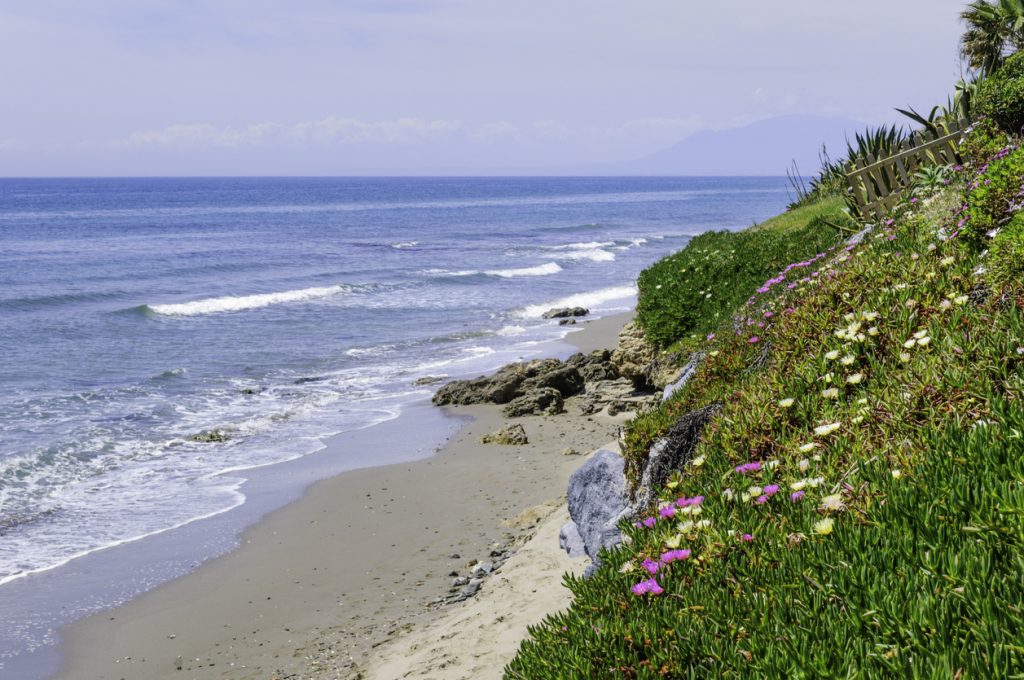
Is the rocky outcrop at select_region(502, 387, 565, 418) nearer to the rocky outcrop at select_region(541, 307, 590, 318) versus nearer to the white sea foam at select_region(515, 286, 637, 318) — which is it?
the rocky outcrop at select_region(541, 307, 590, 318)

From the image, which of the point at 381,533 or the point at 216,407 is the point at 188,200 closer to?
the point at 216,407

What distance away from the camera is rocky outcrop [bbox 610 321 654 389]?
17.7m

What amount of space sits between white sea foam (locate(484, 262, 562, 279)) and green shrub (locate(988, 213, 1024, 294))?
122 feet

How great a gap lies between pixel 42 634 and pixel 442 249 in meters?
49.1

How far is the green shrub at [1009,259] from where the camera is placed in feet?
18.2

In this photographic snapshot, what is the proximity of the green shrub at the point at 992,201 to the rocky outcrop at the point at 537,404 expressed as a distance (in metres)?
11.6

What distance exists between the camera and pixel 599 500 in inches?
281

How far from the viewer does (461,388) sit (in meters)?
19.5

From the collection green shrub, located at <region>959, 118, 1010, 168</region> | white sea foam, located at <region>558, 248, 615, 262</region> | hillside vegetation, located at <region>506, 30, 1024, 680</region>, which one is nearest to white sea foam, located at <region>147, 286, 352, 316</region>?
white sea foam, located at <region>558, 248, 615, 262</region>

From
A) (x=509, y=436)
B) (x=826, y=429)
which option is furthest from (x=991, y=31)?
(x=826, y=429)

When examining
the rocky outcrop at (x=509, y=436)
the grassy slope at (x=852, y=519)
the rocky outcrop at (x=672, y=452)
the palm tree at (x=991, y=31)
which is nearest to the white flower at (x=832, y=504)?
the grassy slope at (x=852, y=519)

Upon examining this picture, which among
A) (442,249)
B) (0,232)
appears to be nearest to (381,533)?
(442,249)

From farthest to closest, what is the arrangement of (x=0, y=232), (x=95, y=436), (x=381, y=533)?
1. (x=0, y=232)
2. (x=95, y=436)
3. (x=381, y=533)

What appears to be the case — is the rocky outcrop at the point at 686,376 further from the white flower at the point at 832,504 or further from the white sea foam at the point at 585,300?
the white sea foam at the point at 585,300
